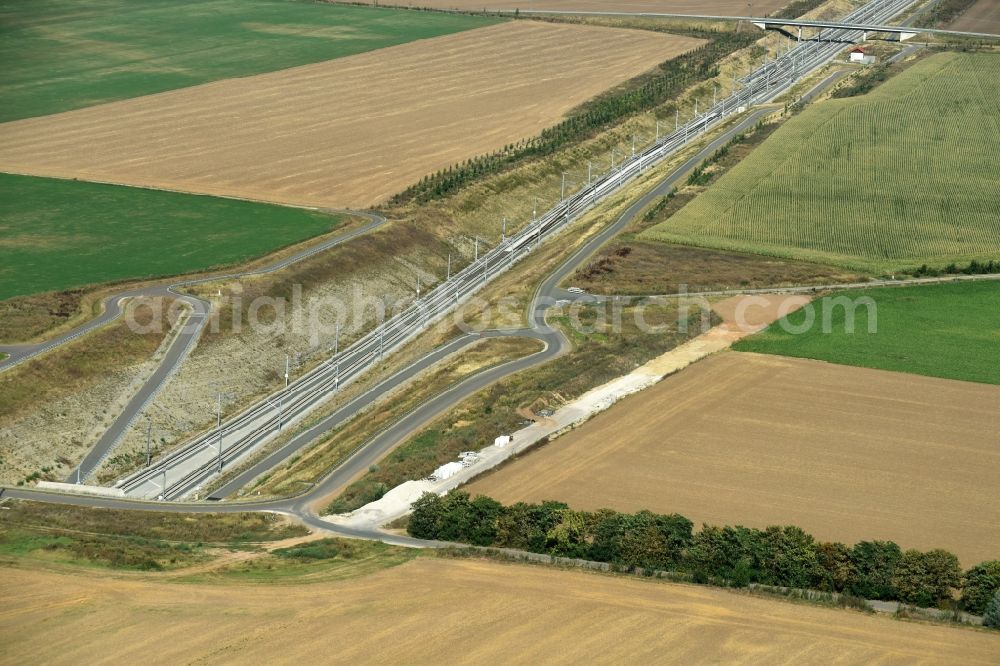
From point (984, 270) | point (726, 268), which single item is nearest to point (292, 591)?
point (726, 268)

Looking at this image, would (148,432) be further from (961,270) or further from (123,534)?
(961,270)

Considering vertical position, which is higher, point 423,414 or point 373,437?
point 423,414

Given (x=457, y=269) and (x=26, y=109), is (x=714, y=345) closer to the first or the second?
(x=457, y=269)

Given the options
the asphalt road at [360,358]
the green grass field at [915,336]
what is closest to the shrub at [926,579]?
the green grass field at [915,336]

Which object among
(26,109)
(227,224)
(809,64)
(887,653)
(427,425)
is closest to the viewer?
(887,653)

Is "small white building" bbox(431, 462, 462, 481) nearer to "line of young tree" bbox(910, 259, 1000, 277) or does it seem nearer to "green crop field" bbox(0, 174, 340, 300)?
"green crop field" bbox(0, 174, 340, 300)

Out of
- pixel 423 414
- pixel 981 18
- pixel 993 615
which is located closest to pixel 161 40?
pixel 981 18
